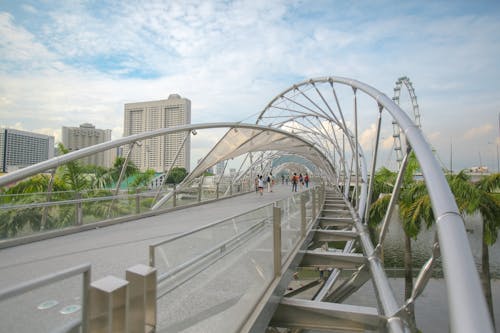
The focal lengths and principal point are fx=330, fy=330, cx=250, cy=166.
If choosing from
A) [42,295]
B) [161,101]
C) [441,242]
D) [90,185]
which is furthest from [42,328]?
[161,101]

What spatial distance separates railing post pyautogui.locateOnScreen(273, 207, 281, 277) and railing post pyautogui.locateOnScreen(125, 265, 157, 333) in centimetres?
322

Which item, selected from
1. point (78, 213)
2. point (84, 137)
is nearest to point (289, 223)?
point (78, 213)

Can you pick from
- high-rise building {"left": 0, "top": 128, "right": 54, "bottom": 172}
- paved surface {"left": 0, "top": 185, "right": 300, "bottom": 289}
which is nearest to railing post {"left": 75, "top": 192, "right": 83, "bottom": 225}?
paved surface {"left": 0, "top": 185, "right": 300, "bottom": 289}

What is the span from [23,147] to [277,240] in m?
136

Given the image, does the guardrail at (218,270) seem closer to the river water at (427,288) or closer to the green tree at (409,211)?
the green tree at (409,211)

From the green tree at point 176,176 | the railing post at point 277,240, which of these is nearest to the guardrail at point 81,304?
the railing post at point 277,240

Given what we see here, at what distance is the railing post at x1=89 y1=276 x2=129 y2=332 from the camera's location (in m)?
2.02

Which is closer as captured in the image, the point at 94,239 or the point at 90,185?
the point at 94,239

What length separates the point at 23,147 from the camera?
115 meters

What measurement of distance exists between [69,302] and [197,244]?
158cm

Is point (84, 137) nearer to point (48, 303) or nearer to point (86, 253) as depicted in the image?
point (86, 253)

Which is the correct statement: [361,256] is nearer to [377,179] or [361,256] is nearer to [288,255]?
[288,255]

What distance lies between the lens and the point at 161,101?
78250 millimetres

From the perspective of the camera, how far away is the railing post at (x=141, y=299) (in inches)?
91.0
